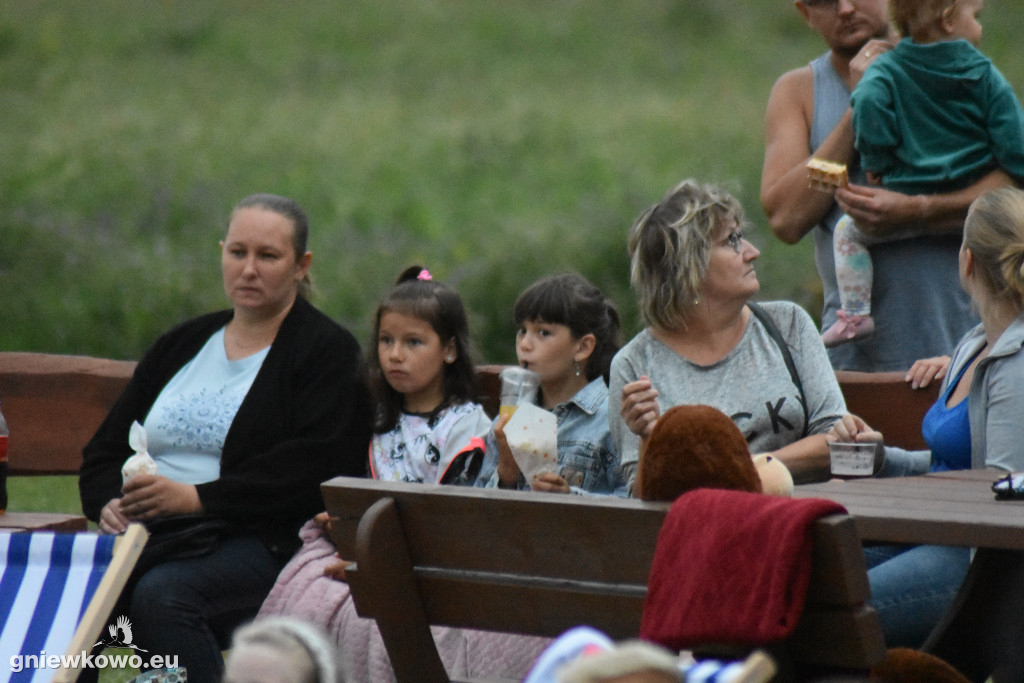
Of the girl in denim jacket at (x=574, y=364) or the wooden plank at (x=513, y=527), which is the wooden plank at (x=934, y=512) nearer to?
the wooden plank at (x=513, y=527)

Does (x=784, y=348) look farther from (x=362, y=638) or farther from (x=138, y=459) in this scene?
(x=138, y=459)

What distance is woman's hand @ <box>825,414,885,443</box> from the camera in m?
3.38

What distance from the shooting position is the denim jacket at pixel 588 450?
3.88 meters

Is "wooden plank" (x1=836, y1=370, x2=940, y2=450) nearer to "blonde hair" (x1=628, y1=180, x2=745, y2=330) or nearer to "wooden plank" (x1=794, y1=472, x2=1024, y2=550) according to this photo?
"blonde hair" (x1=628, y1=180, x2=745, y2=330)

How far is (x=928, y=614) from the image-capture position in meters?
3.08

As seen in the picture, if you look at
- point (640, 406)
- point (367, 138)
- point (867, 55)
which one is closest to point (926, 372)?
point (867, 55)

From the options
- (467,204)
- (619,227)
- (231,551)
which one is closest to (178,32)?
(467,204)

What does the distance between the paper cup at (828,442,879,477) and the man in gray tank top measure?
89cm

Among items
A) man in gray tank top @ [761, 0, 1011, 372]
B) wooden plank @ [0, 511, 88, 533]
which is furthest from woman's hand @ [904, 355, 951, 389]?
wooden plank @ [0, 511, 88, 533]

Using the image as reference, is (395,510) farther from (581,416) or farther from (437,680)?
(581,416)

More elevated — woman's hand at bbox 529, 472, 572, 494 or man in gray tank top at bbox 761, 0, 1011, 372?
man in gray tank top at bbox 761, 0, 1011, 372

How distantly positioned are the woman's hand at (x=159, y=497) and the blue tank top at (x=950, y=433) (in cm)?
208

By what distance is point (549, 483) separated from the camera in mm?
3480

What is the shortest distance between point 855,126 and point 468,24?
12.0m
